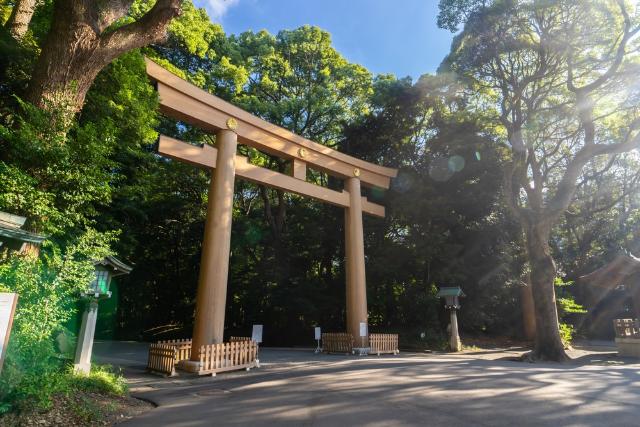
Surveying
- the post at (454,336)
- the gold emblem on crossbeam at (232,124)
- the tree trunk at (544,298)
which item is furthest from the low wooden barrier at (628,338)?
the gold emblem on crossbeam at (232,124)

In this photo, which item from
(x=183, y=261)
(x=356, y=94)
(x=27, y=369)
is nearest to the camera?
(x=27, y=369)

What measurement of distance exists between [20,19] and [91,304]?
22.7ft

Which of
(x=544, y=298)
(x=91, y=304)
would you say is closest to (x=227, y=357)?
(x=91, y=304)

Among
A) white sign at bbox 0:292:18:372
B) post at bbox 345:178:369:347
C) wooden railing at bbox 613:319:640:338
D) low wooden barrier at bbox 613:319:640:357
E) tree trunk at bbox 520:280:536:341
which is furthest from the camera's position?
tree trunk at bbox 520:280:536:341

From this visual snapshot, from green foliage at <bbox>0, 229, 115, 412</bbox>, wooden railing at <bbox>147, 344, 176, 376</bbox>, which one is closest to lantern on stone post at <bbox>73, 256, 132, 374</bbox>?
wooden railing at <bbox>147, 344, 176, 376</bbox>

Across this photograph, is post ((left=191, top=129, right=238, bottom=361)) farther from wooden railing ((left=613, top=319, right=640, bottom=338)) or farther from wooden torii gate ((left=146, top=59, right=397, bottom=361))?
wooden railing ((left=613, top=319, right=640, bottom=338))

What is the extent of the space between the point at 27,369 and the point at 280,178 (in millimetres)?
8963

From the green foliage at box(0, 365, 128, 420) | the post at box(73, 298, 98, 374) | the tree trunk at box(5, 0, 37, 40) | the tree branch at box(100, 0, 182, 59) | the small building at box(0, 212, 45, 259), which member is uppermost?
the tree trunk at box(5, 0, 37, 40)

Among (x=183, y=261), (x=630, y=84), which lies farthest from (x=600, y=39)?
(x=183, y=261)

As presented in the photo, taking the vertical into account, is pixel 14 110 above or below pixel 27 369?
above

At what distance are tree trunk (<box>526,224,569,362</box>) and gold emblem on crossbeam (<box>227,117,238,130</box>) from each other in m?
10.5

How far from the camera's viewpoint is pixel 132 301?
24.6 metres

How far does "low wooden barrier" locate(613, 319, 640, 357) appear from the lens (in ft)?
42.9

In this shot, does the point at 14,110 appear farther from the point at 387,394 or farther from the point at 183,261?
the point at 183,261
